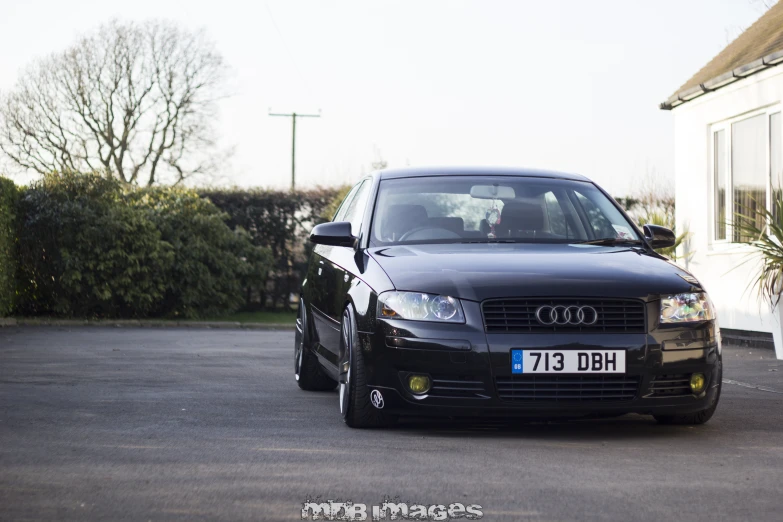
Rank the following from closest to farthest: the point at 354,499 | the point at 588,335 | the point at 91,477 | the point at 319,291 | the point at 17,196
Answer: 1. the point at 354,499
2. the point at 91,477
3. the point at 588,335
4. the point at 319,291
5. the point at 17,196

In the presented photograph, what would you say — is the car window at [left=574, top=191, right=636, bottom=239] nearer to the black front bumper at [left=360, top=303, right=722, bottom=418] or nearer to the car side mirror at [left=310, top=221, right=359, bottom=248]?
the black front bumper at [left=360, top=303, right=722, bottom=418]

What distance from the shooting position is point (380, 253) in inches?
273

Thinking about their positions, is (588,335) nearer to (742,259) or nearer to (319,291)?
(319,291)

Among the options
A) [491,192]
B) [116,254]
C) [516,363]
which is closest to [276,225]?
[116,254]

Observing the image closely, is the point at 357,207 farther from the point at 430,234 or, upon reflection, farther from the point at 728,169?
the point at 728,169

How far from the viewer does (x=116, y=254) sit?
63.8ft

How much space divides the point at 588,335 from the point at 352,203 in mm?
2972

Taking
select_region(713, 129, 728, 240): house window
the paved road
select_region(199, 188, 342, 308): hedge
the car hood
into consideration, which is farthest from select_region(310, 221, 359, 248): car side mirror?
select_region(199, 188, 342, 308): hedge

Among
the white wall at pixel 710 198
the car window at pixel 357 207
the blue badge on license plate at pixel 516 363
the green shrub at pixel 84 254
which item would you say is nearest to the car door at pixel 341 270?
the car window at pixel 357 207

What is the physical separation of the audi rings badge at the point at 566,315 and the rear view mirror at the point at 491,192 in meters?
1.68

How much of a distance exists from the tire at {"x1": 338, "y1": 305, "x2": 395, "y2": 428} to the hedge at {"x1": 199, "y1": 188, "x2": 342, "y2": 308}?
16.6 meters

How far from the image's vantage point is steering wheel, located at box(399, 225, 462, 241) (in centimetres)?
729

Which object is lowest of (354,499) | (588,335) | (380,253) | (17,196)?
(354,499)

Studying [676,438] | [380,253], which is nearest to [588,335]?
[676,438]
